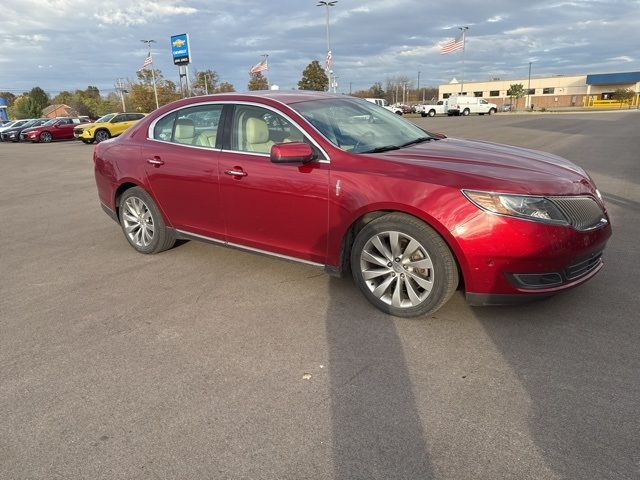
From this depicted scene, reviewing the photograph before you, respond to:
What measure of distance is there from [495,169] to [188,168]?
2.79 m

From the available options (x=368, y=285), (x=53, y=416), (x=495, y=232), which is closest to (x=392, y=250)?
(x=368, y=285)

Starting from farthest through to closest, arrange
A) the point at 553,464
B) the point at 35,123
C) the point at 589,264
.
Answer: the point at 35,123 → the point at 589,264 → the point at 553,464

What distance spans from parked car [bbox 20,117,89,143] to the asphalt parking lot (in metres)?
33.2

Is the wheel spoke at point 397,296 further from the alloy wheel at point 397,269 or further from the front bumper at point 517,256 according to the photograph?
the front bumper at point 517,256

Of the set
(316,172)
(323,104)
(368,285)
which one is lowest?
(368,285)

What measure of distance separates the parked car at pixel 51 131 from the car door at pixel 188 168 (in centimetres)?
3325

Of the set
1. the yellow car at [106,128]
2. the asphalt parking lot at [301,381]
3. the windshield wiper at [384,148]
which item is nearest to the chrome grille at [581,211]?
the asphalt parking lot at [301,381]

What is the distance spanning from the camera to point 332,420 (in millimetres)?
2627

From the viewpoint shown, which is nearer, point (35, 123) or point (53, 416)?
point (53, 416)

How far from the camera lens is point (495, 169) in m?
3.57

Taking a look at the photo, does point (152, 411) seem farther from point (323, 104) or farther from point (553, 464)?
point (323, 104)

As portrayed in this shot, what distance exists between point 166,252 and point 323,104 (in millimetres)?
2560

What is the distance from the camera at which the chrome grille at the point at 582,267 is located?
3.46m

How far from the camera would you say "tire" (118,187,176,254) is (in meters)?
5.33
